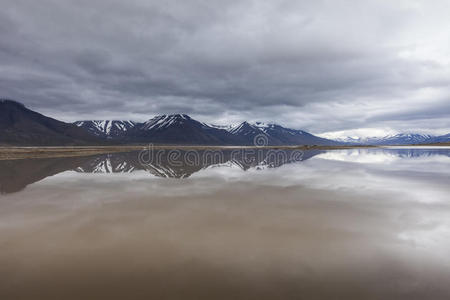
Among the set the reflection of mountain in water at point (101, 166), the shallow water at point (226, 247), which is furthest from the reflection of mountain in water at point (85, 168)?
the shallow water at point (226, 247)

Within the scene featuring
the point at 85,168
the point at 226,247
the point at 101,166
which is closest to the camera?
the point at 226,247

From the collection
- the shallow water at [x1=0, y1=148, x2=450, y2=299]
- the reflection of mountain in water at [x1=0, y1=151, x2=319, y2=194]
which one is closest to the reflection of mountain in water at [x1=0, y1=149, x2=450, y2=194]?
the reflection of mountain in water at [x1=0, y1=151, x2=319, y2=194]

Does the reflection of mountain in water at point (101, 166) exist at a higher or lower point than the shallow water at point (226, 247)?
higher

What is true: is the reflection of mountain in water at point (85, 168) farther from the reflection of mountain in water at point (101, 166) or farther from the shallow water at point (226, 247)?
the shallow water at point (226, 247)

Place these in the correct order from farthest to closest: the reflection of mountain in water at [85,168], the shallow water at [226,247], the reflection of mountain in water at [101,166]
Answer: the reflection of mountain in water at [101,166] < the reflection of mountain in water at [85,168] < the shallow water at [226,247]

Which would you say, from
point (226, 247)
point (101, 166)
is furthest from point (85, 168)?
point (226, 247)

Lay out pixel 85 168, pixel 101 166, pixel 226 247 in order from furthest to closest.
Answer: pixel 101 166 → pixel 85 168 → pixel 226 247

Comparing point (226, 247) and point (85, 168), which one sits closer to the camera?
point (226, 247)

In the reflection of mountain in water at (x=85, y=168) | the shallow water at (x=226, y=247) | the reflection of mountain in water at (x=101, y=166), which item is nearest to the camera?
the shallow water at (x=226, y=247)

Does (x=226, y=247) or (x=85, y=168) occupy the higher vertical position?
(x=85, y=168)

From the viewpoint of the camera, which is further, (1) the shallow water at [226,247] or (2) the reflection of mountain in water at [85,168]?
(2) the reflection of mountain in water at [85,168]

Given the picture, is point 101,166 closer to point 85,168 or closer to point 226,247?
point 85,168

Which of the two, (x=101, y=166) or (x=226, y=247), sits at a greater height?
(x=101, y=166)

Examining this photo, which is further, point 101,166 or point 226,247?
point 101,166
